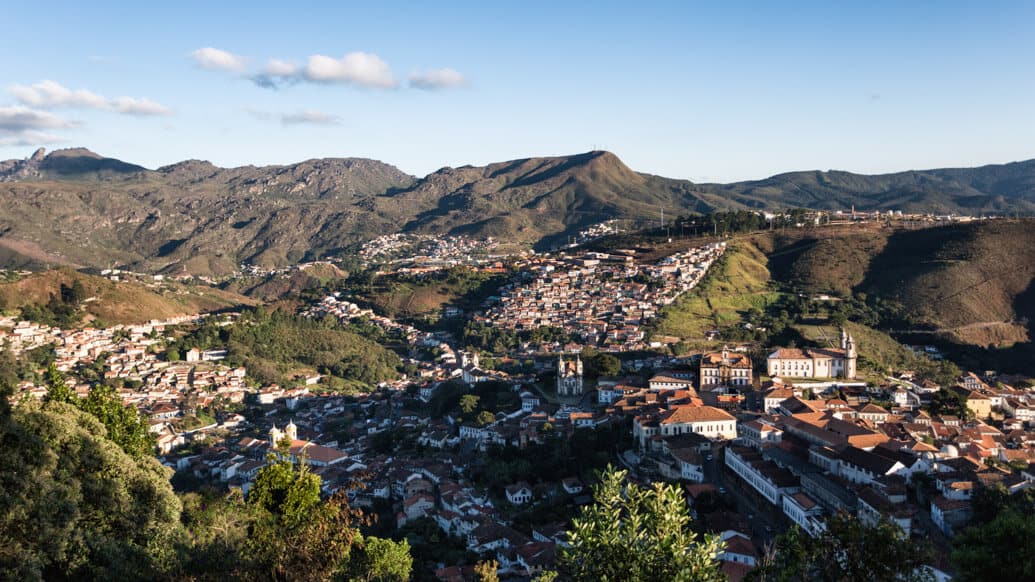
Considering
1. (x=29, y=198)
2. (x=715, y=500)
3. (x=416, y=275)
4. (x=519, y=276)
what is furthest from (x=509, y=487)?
(x=29, y=198)

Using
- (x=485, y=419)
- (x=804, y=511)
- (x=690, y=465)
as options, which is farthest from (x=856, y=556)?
(x=485, y=419)

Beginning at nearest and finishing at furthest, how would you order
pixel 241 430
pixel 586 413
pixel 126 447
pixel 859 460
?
pixel 126 447 < pixel 859 460 < pixel 586 413 < pixel 241 430

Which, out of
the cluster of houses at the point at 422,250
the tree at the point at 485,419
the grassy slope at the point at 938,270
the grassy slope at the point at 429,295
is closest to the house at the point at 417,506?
the tree at the point at 485,419

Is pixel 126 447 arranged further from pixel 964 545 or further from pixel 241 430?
pixel 241 430

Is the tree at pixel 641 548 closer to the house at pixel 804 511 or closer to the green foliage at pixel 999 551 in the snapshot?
the green foliage at pixel 999 551

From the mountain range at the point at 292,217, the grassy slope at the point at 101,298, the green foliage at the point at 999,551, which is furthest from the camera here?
the mountain range at the point at 292,217
